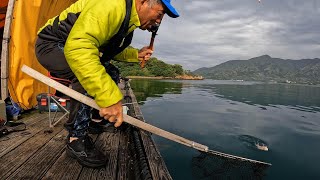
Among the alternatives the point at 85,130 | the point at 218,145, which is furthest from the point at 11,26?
the point at 218,145

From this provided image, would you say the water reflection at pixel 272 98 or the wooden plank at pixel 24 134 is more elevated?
the wooden plank at pixel 24 134

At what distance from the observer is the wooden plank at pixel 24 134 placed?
4100 millimetres

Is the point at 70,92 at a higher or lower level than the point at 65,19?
lower

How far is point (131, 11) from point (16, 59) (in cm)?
571

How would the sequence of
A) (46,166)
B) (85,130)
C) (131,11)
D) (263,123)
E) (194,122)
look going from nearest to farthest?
(131,11) → (46,166) → (85,130) → (194,122) → (263,123)

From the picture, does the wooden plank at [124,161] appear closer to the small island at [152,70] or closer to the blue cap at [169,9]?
the blue cap at [169,9]

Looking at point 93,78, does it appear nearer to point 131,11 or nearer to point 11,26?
point 131,11

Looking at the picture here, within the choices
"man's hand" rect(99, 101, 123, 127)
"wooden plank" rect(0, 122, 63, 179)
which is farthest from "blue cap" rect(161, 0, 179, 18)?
"wooden plank" rect(0, 122, 63, 179)

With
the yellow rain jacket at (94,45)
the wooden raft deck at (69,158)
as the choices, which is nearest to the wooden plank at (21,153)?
the wooden raft deck at (69,158)

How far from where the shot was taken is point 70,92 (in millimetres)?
2953

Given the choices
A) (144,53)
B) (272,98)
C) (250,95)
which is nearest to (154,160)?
(144,53)

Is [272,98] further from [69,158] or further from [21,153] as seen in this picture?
[21,153]

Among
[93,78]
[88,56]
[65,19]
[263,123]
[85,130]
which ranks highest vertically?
[65,19]

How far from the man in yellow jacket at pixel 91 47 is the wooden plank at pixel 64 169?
0.34ft
